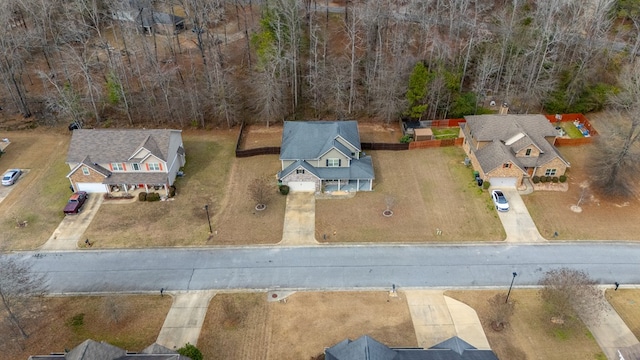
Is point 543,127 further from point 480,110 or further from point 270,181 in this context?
point 270,181

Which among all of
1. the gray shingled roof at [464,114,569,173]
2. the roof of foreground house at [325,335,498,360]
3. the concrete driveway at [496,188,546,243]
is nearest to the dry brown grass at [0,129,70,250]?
the roof of foreground house at [325,335,498,360]

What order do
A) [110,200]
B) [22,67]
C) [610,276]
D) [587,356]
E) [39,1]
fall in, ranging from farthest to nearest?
[22,67] → [39,1] → [110,200] → [610,276] → [587,356]

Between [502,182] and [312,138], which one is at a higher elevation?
[312,138]

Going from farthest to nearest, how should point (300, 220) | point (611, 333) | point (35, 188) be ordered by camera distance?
point (35, 188) < point (300, 220) < point (611, 333)

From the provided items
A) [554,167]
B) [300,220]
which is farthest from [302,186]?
[554,167]

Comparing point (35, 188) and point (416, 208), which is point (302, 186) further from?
point (35, 188)

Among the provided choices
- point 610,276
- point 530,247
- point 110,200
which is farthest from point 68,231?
point 610,276

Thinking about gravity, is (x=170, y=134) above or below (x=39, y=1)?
below
